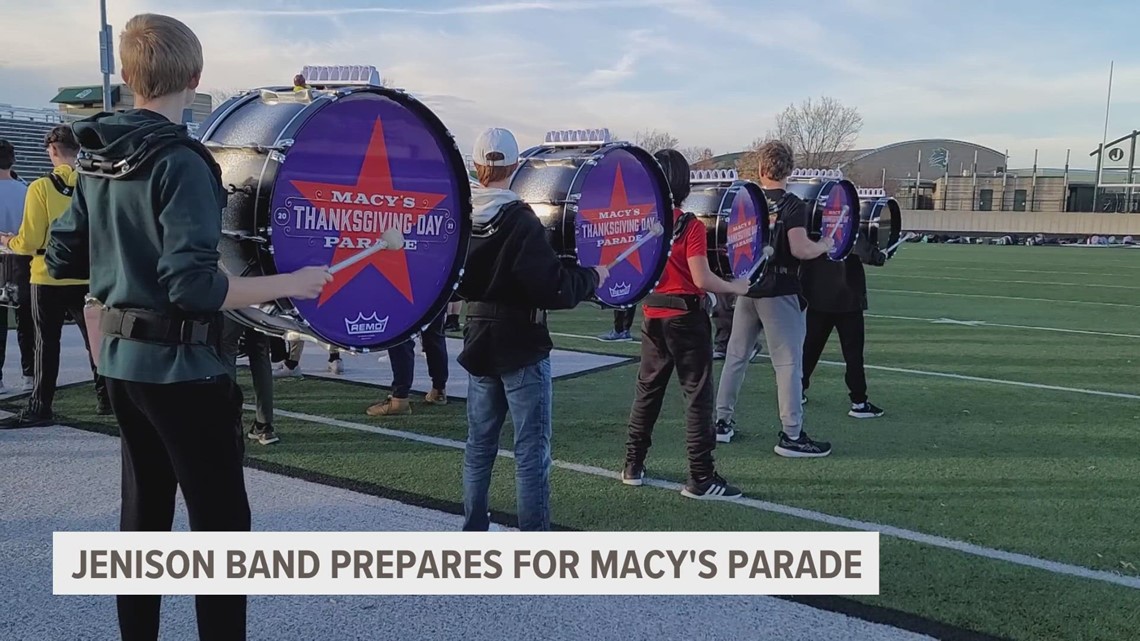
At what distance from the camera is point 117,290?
7.79 feet

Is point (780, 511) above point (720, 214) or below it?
below

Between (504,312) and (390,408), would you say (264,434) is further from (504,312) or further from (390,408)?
(504,312)

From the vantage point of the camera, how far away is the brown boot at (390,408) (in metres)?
6.65

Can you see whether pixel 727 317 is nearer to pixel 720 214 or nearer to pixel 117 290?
pixel 720 214

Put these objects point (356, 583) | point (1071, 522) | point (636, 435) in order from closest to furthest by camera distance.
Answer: point (356, 583), point (1071, 522), point (636, 435)

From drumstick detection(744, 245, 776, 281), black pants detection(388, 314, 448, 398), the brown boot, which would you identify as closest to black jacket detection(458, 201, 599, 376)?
drumstick detection(744, 245, 776, 281)

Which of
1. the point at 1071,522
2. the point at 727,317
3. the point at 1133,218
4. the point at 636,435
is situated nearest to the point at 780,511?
the point at 636,435

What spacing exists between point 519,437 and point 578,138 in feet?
4.83

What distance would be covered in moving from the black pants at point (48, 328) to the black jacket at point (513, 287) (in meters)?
3.79

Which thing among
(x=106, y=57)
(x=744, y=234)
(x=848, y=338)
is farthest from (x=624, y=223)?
(x=106, y=57)

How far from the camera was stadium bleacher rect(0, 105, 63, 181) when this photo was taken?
3644cm

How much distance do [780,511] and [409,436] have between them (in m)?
2.63

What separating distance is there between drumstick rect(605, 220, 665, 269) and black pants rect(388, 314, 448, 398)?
2.48m

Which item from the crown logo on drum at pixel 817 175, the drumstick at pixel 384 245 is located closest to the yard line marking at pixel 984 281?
the crown logo on drum at pixel 817 175
